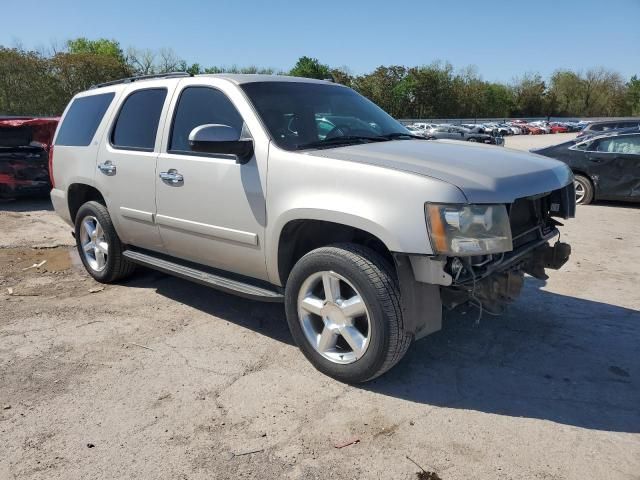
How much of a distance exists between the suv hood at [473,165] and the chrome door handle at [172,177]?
3.96 feet

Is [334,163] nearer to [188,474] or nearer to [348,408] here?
[348,408]

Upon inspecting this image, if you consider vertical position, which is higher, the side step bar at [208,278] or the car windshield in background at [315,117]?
the car windshield in background at [315,117]

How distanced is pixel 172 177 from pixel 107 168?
1061mm

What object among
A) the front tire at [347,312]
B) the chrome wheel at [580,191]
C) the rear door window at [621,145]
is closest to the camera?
the front tire at [347,312]

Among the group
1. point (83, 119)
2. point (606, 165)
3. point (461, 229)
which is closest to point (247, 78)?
point (461, 229)

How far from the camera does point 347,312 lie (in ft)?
10.3

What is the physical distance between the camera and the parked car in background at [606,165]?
966cm

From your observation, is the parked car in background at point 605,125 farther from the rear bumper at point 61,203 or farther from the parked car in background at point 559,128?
the parked car in background at point 559,128

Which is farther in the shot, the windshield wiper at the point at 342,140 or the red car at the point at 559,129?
the red car at the point at 559,129

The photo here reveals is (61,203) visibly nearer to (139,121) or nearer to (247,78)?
(139,121)

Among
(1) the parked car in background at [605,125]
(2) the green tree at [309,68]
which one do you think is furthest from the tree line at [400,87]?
(1) the parked car in background at [605,125]

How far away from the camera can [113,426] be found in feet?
9.45

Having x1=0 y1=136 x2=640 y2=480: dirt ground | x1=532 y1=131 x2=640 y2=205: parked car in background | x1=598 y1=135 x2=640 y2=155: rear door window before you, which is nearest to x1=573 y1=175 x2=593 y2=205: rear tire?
x1=532 y1=131 x2=640 y2=205: parked car in background

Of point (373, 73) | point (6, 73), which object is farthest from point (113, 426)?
point (373, 73)
